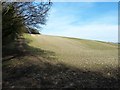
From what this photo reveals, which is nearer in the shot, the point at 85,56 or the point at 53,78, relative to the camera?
the point at 53,78

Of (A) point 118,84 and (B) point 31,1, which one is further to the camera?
(B) point 31,1

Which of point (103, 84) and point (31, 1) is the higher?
point (31, 1)

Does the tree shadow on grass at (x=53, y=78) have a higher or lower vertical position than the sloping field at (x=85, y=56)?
higher

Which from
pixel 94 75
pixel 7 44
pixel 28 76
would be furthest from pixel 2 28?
pixel 94 75

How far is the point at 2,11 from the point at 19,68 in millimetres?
6039

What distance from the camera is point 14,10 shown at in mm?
22516

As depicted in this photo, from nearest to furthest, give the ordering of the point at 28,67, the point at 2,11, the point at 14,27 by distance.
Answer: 1. the point at 28,67
2. the point at 2,11
3. the point at 14,27

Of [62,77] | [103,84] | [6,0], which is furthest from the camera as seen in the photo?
[6,0]

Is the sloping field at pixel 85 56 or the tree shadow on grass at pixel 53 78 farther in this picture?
the sloping field at pixel 85 56

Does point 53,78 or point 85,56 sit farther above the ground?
point 53,78

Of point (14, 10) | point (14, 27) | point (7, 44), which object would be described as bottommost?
point (7, 44)

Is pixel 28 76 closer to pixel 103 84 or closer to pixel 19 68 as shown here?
pixel 19 68

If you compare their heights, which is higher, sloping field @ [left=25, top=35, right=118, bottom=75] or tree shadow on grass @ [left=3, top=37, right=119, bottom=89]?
tree shadow on grass @ [left=3, top=37, right=119, bottom=89]

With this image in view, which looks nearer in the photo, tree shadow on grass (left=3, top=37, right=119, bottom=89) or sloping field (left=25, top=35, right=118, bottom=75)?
tree shadow on grass (left=3, top=37, right=119, bottom=89)
